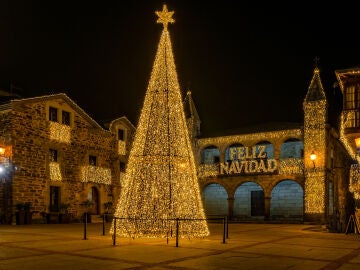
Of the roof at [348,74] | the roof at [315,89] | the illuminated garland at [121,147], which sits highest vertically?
the roof at [315,89]

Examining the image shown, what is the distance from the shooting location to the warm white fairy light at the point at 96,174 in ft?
98.2

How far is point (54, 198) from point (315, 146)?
17.5 meters

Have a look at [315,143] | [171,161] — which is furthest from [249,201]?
[171,161]

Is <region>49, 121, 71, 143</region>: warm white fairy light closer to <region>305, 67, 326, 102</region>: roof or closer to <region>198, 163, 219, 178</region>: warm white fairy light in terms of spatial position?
<region>198, 163, 219, 178</region>: warm white fairy light

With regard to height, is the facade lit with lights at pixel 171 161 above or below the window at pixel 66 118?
below

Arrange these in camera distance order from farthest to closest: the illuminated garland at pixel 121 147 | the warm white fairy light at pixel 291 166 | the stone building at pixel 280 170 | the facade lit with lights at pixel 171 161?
the illuminated garland at pixel 121 147 → the warm white fairy light at pixel 291 166 → the stone building at pixel 280 170 → the facade lit with lights at pixel 171 161

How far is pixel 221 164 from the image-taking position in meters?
35.1

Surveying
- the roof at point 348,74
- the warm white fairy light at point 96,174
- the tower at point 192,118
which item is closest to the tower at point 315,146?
the roof at point 348,74

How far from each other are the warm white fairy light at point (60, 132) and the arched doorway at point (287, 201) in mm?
16197

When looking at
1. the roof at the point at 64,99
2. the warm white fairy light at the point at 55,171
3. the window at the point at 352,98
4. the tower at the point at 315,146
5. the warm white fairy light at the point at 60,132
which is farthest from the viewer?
the tower at the point at 315,146

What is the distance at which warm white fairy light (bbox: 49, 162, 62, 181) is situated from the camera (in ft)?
89.6

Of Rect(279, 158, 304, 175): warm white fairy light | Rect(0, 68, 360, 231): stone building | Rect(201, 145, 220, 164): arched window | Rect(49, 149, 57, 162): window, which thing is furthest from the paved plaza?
Rect(201, 145, 220, 164): arched window

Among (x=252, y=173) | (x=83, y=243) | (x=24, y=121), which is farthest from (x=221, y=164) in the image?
(x=83, y=243)

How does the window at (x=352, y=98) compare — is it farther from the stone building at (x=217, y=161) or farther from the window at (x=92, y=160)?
the window at (x=92, y=160)
